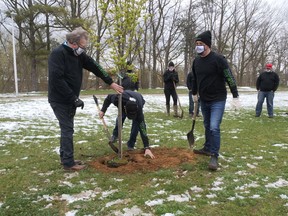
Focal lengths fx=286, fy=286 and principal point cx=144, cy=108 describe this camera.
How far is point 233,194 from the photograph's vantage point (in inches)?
145

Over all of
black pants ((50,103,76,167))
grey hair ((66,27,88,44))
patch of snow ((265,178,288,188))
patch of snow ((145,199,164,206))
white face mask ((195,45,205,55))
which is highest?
grey hair ((66,27,88,44))

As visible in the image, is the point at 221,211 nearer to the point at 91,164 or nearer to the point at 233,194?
the point at 233,194

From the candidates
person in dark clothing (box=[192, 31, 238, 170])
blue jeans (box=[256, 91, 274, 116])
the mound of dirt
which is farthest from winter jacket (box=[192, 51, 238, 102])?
blue jeans (box=[256, 91, 274, 116])

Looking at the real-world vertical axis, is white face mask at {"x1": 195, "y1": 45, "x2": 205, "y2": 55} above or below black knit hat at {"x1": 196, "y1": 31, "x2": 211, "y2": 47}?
below

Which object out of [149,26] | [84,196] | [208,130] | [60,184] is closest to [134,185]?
[84,196]

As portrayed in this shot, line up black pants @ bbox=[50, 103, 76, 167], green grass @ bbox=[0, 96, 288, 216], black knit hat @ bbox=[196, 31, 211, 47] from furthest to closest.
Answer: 1. black knit hat @ bbox=[196, 31, 211, 47]
2. black pants @ bbox=[50, 103, 76, 167]
3. green grass @ bbox=[0, 96, 288, 216]

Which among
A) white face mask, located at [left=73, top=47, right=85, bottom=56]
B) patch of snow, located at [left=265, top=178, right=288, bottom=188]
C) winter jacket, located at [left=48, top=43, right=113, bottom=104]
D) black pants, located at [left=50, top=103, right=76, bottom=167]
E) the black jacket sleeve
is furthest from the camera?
the black jacket sleeve

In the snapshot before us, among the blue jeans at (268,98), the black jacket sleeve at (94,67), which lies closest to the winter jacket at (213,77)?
the black jacket sleeve at (94,67)

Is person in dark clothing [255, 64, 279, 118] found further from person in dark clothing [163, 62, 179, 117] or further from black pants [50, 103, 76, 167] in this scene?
black pants [50, 103, 76, 167]

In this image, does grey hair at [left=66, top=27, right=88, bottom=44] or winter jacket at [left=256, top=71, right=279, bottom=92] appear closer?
grey hair at [left=66, top=27, right=88, bottom=44]

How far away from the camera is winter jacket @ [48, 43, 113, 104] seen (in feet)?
13.8

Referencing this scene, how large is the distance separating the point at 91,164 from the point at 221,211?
244cm

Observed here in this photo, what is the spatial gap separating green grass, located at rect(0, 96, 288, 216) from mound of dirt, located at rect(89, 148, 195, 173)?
6.6 inches

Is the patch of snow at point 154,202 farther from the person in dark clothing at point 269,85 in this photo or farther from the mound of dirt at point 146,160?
the person in dark clothing at point 269,85
